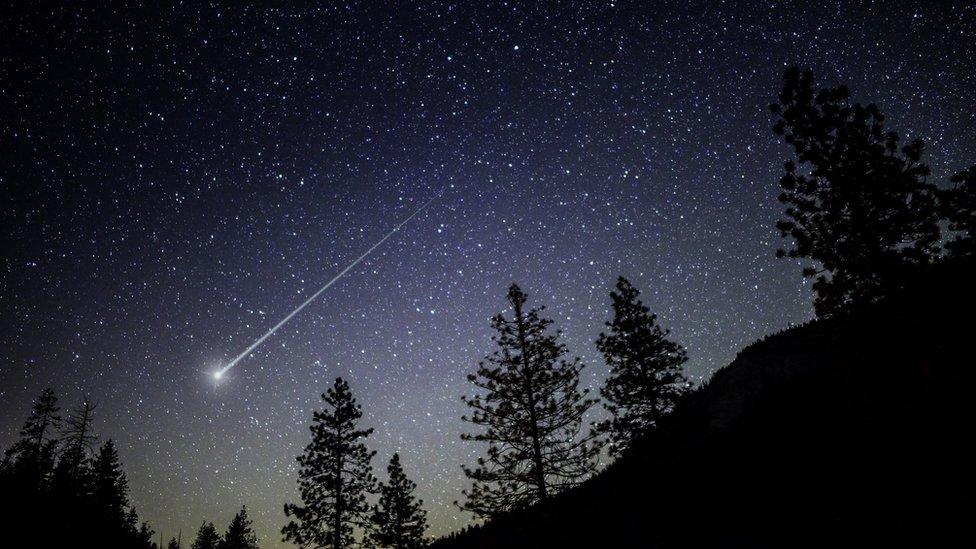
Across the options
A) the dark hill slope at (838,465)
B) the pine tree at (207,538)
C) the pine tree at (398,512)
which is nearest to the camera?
the dark hill slope at (838,465)

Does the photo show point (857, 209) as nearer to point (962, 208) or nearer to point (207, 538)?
point (962, 208)

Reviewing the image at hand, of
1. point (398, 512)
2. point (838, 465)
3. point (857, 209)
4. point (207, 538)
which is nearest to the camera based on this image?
point (838, 465)

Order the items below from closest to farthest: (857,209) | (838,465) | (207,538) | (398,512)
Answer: (838,465) → (857,209) → (398,512) → (207,538)

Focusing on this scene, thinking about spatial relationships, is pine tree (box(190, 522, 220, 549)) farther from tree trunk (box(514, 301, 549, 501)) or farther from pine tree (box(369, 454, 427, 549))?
tree trunk (box(514, 301, 549, 501))

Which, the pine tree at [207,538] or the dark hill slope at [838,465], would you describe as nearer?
the dark hill slope at [838,465]

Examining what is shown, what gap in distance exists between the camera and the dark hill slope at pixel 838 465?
4762 mm

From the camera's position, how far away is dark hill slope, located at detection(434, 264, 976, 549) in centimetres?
476

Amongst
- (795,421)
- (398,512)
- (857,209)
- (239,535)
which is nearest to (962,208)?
(857,209)

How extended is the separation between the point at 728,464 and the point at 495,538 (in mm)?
5833

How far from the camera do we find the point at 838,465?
5.77m

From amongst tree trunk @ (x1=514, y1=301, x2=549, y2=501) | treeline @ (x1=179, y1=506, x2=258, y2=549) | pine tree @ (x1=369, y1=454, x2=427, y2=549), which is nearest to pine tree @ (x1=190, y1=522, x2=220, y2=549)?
treeline @ (x1=179, y1=506, x2=258, y2=549)

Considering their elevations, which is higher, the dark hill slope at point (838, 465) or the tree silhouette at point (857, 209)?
the tree silhouette at point (857, 209)

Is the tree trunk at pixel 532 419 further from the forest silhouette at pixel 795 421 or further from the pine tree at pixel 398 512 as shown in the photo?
the pine tree at pixel 398 512

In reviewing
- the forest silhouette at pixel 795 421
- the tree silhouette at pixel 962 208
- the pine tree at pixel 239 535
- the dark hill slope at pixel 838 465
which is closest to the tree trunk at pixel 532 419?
the forest silhouette at pixel 795 421
